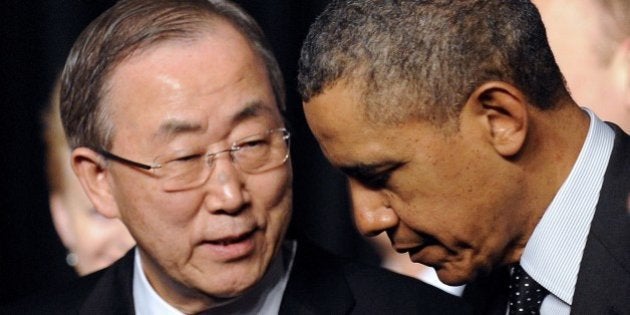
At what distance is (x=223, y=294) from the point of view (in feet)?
7.16

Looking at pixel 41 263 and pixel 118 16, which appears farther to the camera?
pixel 41 263

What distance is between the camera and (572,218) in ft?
5.94

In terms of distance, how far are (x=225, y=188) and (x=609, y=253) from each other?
0.70 metres

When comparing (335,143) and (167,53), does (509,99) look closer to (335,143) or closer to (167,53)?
(335,143)

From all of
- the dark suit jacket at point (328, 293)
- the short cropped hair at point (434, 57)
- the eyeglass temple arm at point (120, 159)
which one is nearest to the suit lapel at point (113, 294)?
the dark suit jacket at point (328, 293)

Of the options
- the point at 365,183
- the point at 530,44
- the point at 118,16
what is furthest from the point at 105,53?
the point at 530,44

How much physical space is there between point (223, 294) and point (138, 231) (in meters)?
0.20

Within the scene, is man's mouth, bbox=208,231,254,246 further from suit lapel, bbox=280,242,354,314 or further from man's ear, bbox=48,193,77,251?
man's ear, bbox=48,193,77,251

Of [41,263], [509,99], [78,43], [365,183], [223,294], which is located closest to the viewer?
[509,99]

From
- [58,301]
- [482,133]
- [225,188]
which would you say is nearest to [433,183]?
[482,133]

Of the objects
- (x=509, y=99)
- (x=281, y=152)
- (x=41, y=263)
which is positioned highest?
(x=509, y=99)

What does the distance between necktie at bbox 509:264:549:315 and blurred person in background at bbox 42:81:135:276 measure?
53.9 inches

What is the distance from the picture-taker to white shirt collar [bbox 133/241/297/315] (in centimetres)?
229

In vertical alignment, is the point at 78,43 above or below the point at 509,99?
below
